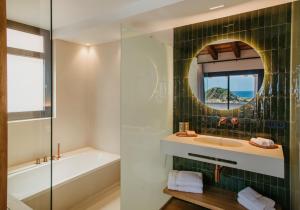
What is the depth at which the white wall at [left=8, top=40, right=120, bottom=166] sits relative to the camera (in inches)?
126

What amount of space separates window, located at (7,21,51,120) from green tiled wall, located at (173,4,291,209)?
154 centimetres

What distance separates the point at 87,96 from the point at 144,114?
1880mm

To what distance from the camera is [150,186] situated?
→ 7.38 feet

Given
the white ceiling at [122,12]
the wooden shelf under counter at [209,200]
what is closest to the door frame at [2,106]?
the white ceiling at [122,12]

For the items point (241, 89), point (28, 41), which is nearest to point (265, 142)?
point (241, 89)

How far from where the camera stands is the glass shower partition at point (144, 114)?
81.0 inches

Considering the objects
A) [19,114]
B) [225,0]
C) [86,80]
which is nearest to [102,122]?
[86,80]

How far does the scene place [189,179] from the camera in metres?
1.99

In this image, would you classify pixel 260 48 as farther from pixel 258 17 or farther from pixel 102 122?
pixel 102 122

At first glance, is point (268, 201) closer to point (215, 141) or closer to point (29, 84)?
point (215, 141)

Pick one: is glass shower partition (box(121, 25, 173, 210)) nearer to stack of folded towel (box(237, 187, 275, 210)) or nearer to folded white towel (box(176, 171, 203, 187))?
folded white towel (box(176, 171, 203, 187))

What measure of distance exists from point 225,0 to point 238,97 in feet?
3.14

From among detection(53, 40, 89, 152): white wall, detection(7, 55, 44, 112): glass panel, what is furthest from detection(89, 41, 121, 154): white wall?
detection(7, 55, 44, 112): glass panel

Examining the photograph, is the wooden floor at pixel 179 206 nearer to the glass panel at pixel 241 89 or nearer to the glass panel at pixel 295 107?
the glass panel at pixel 295 107
